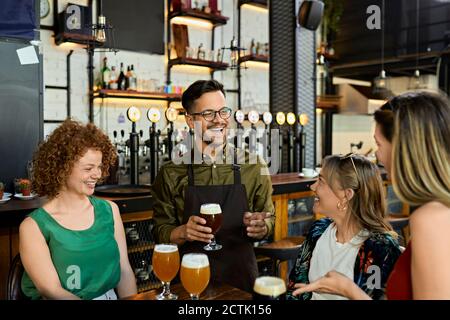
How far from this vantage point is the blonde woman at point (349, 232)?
172 cm

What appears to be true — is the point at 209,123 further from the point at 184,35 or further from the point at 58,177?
the point at 184,35

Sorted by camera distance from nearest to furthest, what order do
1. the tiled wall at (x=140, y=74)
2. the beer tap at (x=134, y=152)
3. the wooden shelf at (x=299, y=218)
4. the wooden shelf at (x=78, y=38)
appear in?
1. the beer tap at (x=134, y=152)
2. the wooden shelf at (x=299, y=218)
3. the wooden shelf at (x=78, y=38)
4. the tiled wall at (x=140, y=74)

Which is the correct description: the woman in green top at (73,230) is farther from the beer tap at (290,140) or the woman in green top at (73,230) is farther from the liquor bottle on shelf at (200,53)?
the liquor bottle on shelf at (200,53)

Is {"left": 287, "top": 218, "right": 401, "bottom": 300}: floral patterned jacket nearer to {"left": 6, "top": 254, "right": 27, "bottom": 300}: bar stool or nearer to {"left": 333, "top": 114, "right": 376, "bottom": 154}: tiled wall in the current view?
{"left": 6, "top": 254, "right": 27, "bottom": 300}: bar stool

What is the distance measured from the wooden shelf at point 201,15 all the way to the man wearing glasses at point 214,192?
183 inches

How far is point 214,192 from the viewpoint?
224 cm

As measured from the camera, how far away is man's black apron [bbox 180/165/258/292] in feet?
7.18

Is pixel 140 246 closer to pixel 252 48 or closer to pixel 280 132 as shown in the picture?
pixel 280 132

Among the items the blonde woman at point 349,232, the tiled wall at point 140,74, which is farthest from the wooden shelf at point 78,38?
the blonde woman at point 349,232

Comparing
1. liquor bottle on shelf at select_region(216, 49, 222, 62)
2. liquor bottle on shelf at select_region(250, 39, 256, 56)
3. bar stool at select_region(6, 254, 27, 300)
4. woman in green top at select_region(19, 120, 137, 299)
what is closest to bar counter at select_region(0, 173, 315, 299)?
woman in green top at select_region(19, 120, 137, 299)

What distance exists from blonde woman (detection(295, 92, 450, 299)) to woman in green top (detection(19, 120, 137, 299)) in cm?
94

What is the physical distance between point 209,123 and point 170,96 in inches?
170

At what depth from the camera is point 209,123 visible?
2.18 metres

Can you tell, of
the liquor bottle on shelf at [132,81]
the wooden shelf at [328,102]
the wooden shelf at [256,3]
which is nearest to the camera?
the liquor bottle on shelf at [132,81]
